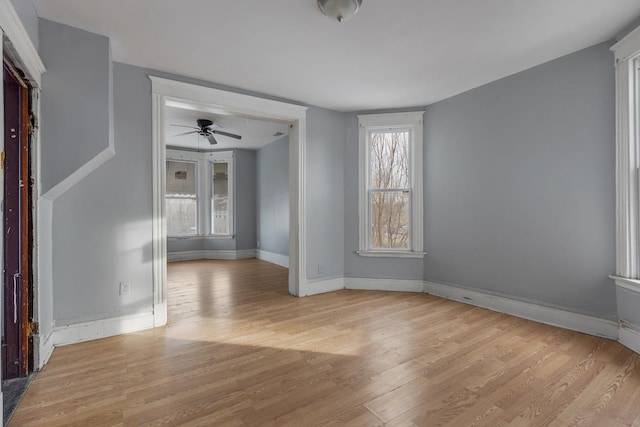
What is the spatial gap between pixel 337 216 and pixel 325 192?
400mm

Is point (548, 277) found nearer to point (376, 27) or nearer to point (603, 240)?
point (603, 240)

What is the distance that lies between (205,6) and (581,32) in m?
2.95

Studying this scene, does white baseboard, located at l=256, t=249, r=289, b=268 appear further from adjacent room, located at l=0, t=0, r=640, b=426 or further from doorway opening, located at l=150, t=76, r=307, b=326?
doorway opening, located at l=150, t=76, r=307, b=326

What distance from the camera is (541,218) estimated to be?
3074 millimetres

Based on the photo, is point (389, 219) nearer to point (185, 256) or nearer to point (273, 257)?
point (273, 257)

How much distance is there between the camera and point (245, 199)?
7.53 metres

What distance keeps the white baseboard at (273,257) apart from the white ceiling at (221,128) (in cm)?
250

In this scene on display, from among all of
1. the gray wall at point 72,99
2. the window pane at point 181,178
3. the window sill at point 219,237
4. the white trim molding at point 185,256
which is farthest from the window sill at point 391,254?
the window pane at point 181,178

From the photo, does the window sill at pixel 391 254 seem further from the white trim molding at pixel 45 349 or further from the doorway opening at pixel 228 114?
the white trim molding at pixel 45 349

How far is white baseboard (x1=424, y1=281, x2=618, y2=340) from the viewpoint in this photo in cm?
269

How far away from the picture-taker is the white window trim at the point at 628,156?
8.04ft

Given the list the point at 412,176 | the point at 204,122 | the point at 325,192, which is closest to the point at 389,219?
the point at 412,176

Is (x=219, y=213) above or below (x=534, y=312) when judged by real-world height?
above

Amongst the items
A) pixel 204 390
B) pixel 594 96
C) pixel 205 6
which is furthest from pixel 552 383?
pixel 205 6
